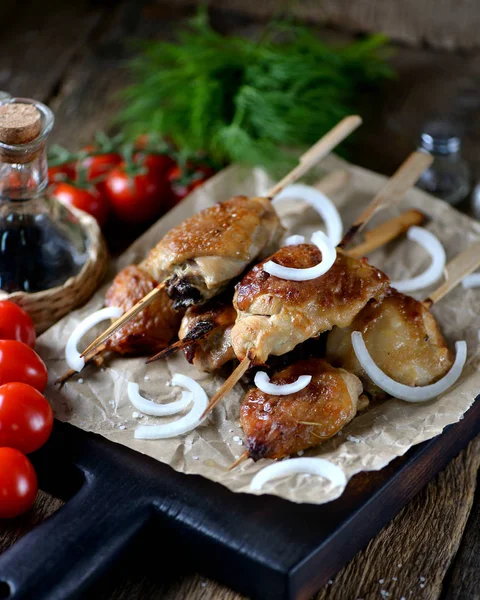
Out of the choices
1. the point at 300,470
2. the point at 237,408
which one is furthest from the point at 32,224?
the point at 300,470

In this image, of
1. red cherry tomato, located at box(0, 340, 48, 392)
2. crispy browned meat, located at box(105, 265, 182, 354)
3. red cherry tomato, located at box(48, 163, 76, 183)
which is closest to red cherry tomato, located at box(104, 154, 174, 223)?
red cherry tomato, located at box(48, 163, 76, 183)

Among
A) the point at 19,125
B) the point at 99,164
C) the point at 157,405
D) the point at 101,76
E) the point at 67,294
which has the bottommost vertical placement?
the point at 101,76

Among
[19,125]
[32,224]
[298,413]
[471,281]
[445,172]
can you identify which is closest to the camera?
[298,413]

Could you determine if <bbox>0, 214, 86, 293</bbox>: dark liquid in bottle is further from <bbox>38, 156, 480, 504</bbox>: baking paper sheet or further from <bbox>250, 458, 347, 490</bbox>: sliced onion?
<bbox>250, 458, 347, 490</bbox>: sliced onion

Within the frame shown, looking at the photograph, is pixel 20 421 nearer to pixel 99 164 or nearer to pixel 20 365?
pixel 20 365

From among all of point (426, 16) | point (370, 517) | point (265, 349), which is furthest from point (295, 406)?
point (426, 16)

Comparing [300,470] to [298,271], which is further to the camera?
[298,271]
